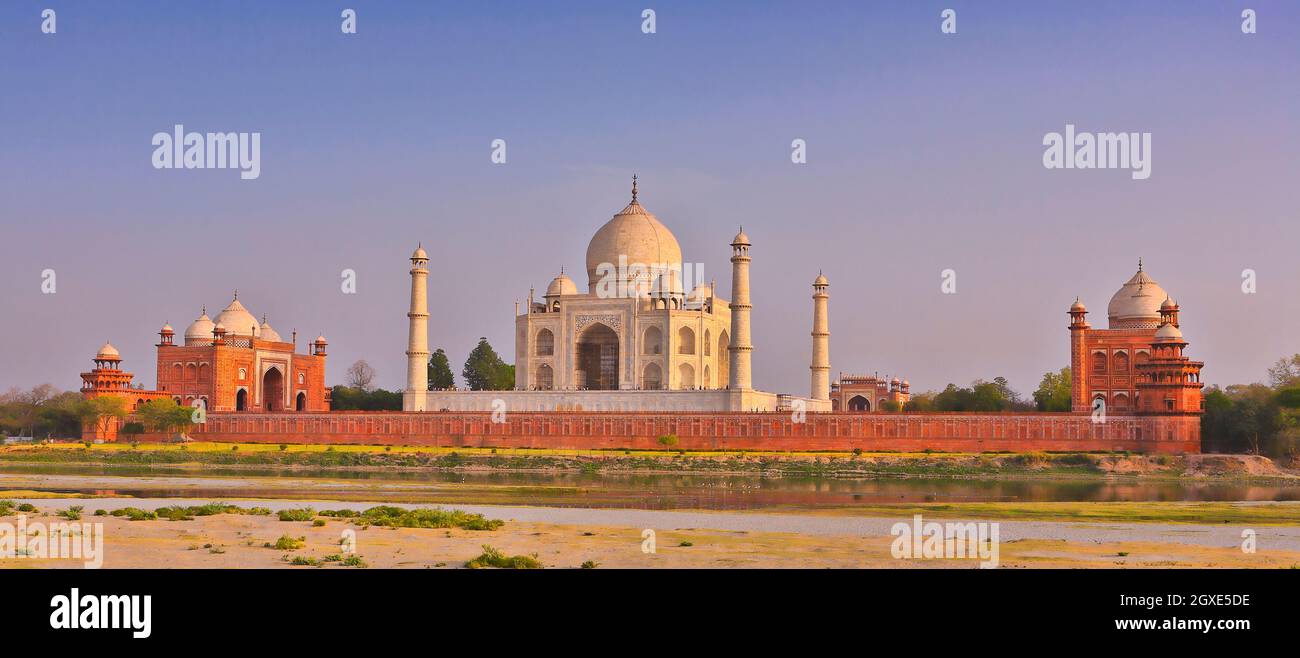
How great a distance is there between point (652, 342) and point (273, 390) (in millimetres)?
25382

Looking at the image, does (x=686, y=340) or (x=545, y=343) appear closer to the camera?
(x=686, y=340)

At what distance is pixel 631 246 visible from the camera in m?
74.4

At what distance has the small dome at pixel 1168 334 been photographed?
195 feet

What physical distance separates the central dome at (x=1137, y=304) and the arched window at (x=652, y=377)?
909 inches

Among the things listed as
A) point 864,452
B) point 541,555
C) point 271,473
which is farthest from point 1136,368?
point 541,555

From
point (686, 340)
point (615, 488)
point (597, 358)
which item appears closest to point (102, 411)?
point (597, 358)

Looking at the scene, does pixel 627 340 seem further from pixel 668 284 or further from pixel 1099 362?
pixel 1099 362

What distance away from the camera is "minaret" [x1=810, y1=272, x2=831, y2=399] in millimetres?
72812

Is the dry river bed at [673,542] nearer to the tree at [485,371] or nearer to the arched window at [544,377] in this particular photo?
the arched window at [544,377]

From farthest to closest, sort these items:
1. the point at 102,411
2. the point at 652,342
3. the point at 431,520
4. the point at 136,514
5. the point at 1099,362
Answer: the point at 652,342 → the point at 102,411 → the point at 1099,362 → the point at 136,514 → the point at 431,520

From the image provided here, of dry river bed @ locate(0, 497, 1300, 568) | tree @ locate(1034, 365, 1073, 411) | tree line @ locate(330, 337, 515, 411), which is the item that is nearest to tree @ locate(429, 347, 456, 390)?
tree line @ locate(330, 337, 515, 411)

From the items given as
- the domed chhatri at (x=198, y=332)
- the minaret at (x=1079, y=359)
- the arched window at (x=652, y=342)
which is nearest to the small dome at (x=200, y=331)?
the domed chhatri at (x=198, y=332)

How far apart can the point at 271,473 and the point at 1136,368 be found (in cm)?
4010

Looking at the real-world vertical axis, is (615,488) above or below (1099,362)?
below
